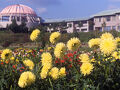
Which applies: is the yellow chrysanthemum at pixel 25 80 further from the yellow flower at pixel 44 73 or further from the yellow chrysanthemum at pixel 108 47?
the yellow chrysanthemum at pixel 108 47

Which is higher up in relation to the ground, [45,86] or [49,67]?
[49,67]

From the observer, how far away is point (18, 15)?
51750mm

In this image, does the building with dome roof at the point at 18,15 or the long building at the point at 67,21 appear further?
the building with dome roof at the point at 18,15

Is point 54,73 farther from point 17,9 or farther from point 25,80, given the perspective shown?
point 17,9

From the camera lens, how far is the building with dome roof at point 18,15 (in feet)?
164

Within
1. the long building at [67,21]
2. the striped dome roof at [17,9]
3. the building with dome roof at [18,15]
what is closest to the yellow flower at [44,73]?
the long building at [67,21]

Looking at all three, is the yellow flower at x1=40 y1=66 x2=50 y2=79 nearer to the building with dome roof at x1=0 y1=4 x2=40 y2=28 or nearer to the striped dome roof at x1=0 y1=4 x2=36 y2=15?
the building with dome roof at x1=0 y1=4 x2=40 y2=28

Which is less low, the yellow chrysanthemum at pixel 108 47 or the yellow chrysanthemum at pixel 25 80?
the yellow chrysanthemum at pixel 108 47

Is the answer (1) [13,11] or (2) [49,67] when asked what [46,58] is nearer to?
(2) [49,67]

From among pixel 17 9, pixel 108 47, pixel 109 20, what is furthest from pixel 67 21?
pixel 108 47

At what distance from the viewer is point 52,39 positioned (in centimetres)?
170

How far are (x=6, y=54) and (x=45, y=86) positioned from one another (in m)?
0.52

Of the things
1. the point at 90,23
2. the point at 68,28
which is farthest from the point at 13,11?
the point at 90,23

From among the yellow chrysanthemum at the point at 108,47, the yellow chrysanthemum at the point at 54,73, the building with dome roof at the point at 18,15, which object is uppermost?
the building with dome roof at the point at 18,15
